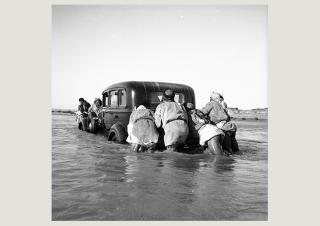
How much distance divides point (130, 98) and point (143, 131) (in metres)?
1.66

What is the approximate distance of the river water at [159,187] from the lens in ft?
11.6

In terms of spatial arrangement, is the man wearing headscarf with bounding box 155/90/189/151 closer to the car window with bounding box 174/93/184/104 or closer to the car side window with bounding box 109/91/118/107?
the car window with bounding box 174/93/184/104

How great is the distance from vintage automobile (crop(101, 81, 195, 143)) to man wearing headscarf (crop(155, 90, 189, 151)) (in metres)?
1.32

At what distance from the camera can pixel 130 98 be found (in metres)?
8.70

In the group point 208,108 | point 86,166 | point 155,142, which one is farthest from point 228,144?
point 86,166

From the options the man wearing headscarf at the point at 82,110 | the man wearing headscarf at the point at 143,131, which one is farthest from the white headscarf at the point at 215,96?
the man wearing headscarf at the point at 82,110

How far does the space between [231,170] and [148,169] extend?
1.59m

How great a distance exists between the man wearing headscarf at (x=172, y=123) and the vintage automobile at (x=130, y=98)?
52.2 inches

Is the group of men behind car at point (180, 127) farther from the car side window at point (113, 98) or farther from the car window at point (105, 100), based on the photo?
the car window at point (105, 100)

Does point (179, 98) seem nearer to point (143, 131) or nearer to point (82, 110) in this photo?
point (143, 131)

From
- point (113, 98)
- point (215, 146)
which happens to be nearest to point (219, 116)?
point (215, 146)

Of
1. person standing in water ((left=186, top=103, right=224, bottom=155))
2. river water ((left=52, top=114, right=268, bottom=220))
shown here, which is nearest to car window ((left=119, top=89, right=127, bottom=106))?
river water ((left=52, top=114, right=268, bottom=220))

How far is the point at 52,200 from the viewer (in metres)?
3.92

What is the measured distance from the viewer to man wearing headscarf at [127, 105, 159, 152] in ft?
24.1
